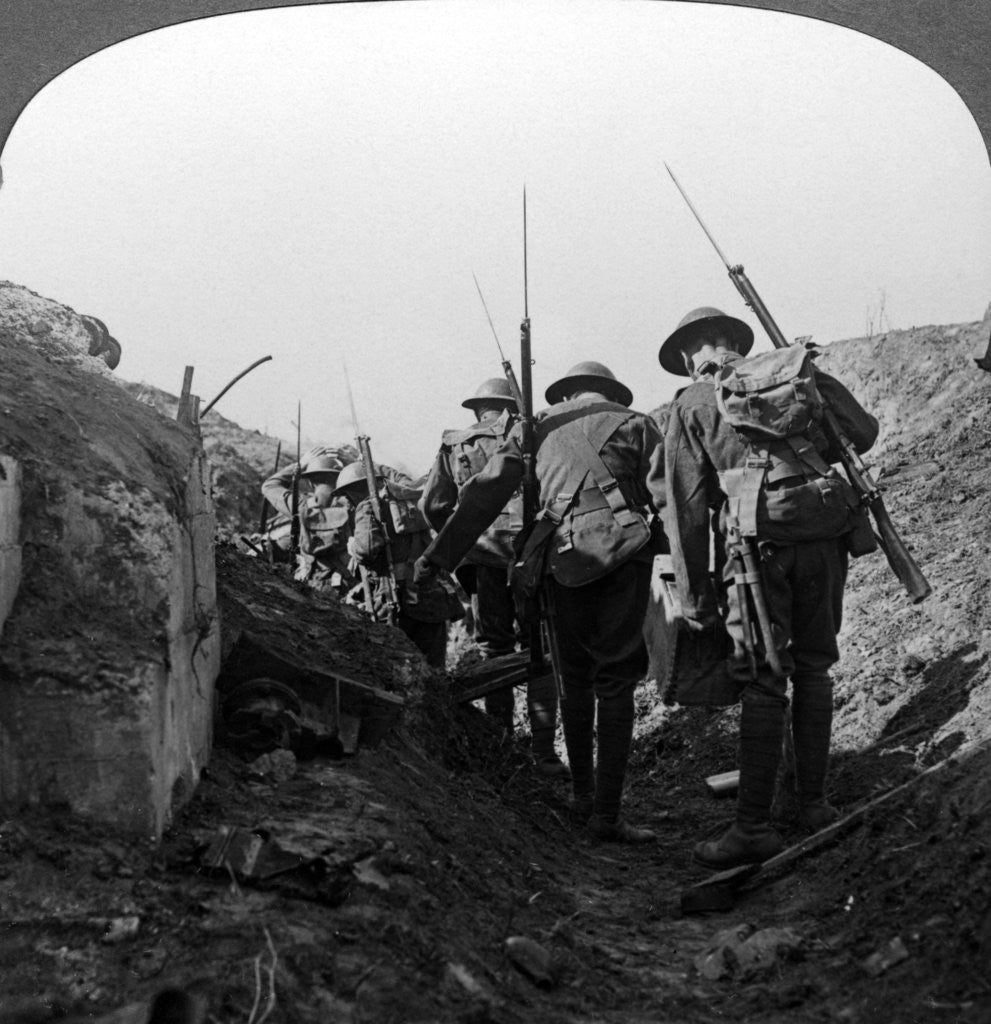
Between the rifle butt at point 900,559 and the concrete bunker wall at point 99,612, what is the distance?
8.94 ft

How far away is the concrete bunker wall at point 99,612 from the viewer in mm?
3299

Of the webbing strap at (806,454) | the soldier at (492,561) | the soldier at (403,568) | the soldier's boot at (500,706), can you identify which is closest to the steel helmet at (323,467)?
the soldier at (403,568)

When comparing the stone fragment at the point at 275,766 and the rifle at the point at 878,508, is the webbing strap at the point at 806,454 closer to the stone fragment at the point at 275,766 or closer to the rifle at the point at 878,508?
the rifle at the point at 878,508

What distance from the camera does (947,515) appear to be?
27.1 feet

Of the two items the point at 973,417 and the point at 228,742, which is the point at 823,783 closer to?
the point at 228,742

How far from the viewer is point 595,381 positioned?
6648 mm

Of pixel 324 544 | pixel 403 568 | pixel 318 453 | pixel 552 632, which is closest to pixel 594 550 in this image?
pixel 552 632

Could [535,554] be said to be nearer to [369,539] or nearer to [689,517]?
[689,517]

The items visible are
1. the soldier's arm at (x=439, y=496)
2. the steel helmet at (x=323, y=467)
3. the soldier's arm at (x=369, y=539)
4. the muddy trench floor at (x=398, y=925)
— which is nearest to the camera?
the muddy trench floor at (x=398, y=925)

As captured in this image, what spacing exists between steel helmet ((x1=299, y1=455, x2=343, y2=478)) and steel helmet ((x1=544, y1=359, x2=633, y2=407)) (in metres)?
7.03

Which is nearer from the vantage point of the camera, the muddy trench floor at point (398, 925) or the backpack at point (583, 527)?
the muddy trench floor at point (398, 925)

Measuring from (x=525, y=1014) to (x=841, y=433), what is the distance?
9.38ft

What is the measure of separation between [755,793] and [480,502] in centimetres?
216

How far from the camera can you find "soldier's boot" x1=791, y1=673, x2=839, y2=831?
4953mm
